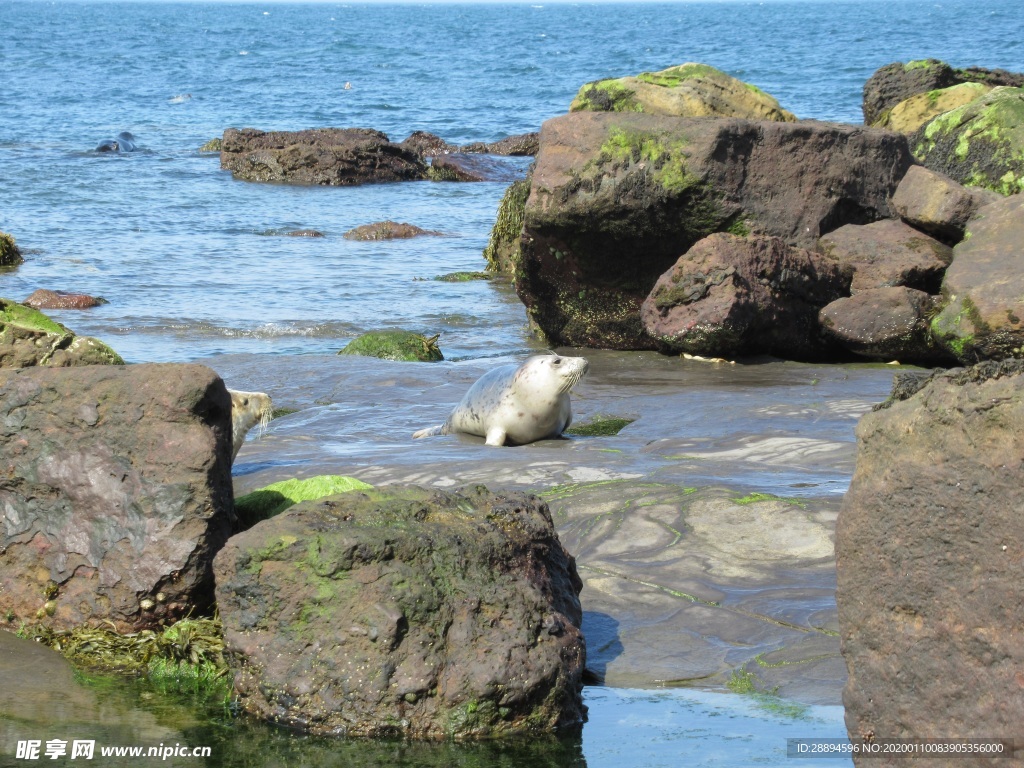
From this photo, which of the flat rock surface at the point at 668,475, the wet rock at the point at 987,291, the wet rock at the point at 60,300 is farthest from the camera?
the wet rock at the point at 60,300

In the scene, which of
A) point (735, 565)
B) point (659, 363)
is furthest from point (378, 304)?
point (735, 565)

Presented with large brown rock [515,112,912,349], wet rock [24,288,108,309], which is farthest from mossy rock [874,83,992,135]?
wet rock [24,288,108,309]

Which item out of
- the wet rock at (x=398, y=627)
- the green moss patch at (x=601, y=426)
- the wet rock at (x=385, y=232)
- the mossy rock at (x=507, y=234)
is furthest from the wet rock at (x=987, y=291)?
the wet rock at (x=385, y=232)

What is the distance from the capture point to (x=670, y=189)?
10.1 m

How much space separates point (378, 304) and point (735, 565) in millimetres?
10205

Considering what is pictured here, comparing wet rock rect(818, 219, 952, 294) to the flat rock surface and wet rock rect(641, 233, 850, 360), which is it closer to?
wet rock rect(641, 233, 850, 360)

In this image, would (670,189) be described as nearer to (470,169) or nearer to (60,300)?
(60,300)

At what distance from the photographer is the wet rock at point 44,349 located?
5785mm

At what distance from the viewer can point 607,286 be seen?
35.8 ft

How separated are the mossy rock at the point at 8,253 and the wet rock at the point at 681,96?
8628mm

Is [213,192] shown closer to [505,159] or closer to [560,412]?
[505,159]

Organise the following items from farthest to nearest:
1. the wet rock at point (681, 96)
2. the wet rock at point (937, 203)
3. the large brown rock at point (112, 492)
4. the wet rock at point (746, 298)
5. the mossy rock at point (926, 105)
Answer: the mossy rock at point (926, 105) < the wet rock at point (681, 96) < the wet rock at point (937, 203) < the wet rock at point (746, 298) < the large brown rock at point (112, 492)

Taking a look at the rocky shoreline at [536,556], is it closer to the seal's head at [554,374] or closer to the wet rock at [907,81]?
the seal's head at [554,374]

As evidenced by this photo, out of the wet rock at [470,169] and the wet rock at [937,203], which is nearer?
the wet rock at [937,203]
